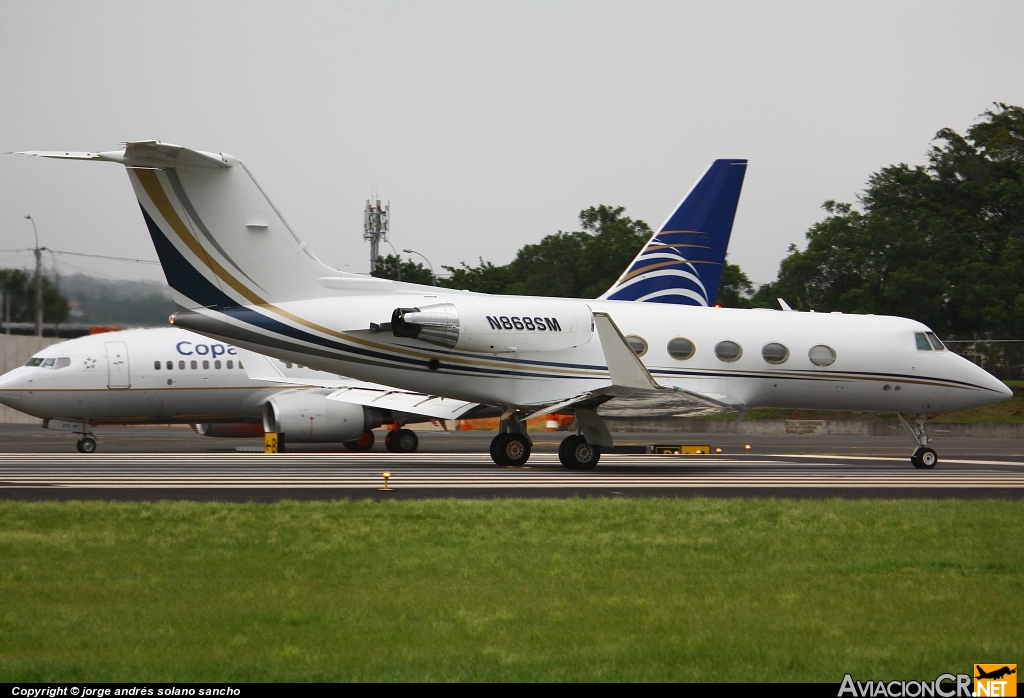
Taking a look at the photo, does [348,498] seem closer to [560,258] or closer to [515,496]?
[515,496]

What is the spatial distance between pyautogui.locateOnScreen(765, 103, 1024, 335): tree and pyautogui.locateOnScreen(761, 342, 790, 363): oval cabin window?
111 feet

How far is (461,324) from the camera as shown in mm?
20172

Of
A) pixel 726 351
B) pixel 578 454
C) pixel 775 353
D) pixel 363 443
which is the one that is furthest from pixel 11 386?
pixel 775 353

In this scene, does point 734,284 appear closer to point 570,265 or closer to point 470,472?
point 570,265

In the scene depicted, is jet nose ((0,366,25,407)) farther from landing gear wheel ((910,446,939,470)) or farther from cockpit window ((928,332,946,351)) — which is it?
cockpit window ((928,332,946,351))

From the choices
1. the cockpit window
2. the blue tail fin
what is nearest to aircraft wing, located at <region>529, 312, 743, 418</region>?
the blue tail fin

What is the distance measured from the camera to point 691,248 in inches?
1017

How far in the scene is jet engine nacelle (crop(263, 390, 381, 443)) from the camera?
2700 centimetres

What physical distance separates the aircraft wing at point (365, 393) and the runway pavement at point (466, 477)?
109 cm

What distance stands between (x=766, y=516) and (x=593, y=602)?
17.2 ft

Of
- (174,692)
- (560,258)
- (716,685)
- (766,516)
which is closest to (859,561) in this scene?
(766,516)

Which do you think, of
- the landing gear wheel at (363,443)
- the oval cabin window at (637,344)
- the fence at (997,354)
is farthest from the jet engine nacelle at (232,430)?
the fence at (997,354)

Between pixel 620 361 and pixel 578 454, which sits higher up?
pixel 620 361

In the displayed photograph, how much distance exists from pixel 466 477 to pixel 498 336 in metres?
3.23
